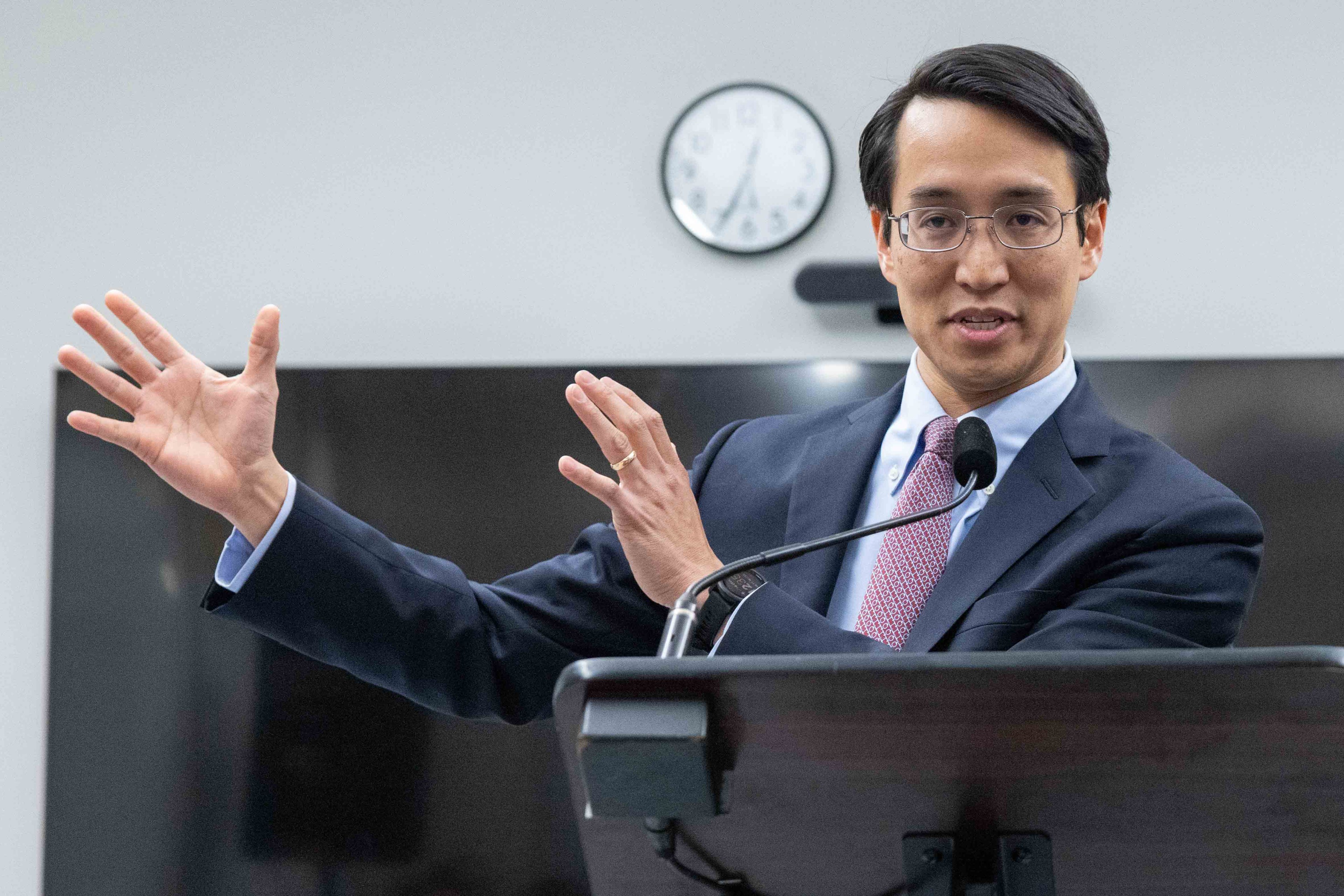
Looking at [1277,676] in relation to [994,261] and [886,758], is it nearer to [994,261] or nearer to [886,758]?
[886,758]

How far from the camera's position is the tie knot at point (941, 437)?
145 centimetres

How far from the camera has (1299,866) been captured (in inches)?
30.1

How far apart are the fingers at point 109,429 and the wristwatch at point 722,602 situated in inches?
20.9

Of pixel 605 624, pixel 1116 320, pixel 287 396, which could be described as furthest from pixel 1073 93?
pixel 287 396

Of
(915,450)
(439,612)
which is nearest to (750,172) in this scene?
(915,450)

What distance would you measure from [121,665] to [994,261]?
2.16 meters

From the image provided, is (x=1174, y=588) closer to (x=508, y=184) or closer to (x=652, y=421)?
(x=652, y=421)

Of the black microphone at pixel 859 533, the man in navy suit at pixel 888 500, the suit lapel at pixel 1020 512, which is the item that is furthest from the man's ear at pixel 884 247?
the black microphone at pixel 859 533

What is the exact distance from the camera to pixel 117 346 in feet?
4.17

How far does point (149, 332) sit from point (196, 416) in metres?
0.10

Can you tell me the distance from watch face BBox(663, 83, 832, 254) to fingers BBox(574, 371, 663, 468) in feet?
6.02

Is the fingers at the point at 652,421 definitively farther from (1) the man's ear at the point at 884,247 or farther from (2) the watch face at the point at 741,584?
(1) the man's ear at the point at 884,247

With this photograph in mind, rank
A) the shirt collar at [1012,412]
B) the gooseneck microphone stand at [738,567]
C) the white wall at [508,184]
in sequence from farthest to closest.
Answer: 1. the white wall at [508,184]
2. the shirt collar at [1012,412]
3. the gooseneck microphone stand at [738,567]

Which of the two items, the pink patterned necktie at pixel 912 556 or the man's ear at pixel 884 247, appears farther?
the man's ear at pixel 884 247
